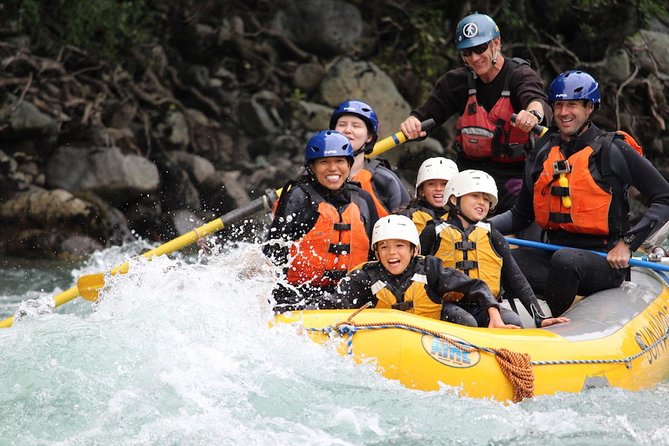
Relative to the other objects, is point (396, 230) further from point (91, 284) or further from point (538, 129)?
point (91, 284)

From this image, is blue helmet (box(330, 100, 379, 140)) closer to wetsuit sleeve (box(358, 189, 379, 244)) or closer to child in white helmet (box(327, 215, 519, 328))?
wetsuit sleeve (box(358, 189, 379, 244))

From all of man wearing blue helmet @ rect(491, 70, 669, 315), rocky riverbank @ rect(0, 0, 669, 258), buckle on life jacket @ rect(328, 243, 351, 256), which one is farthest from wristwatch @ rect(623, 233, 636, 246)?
rocky riverbank @ rect(0, 0, 669, 258)

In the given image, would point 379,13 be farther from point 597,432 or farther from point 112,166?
point 597,432

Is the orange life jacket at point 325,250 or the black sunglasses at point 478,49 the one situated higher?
the black sunglasses at point 478,49

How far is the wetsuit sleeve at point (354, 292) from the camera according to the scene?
5.41m

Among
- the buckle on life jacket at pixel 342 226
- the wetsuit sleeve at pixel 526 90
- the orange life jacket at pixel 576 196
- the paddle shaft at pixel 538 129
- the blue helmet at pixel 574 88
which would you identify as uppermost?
the blue helmet at pixel 574 88

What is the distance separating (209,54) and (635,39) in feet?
20.3

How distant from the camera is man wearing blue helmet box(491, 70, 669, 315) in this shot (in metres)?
5.77

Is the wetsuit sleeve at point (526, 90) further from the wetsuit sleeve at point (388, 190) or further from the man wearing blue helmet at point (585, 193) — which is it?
the wetsuit sleeve at point (388, 190)

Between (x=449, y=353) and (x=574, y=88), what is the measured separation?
72.9 inches

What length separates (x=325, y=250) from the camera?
5625 mm

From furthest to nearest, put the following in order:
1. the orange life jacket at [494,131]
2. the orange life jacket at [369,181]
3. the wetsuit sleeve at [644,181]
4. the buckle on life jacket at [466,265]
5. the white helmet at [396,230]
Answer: the orange life jacket at [494,131] → the orange life jacket at [369,181] → the wetsuit sleeve at [644,181] → the buckle on life jacket at [466,265] → the white helmet at [396,230]

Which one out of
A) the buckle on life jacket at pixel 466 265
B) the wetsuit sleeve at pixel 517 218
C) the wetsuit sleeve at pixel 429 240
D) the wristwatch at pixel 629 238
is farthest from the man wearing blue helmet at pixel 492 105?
the buckle on life jacket at pixel 466 265

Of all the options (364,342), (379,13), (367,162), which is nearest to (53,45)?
(379,13)
